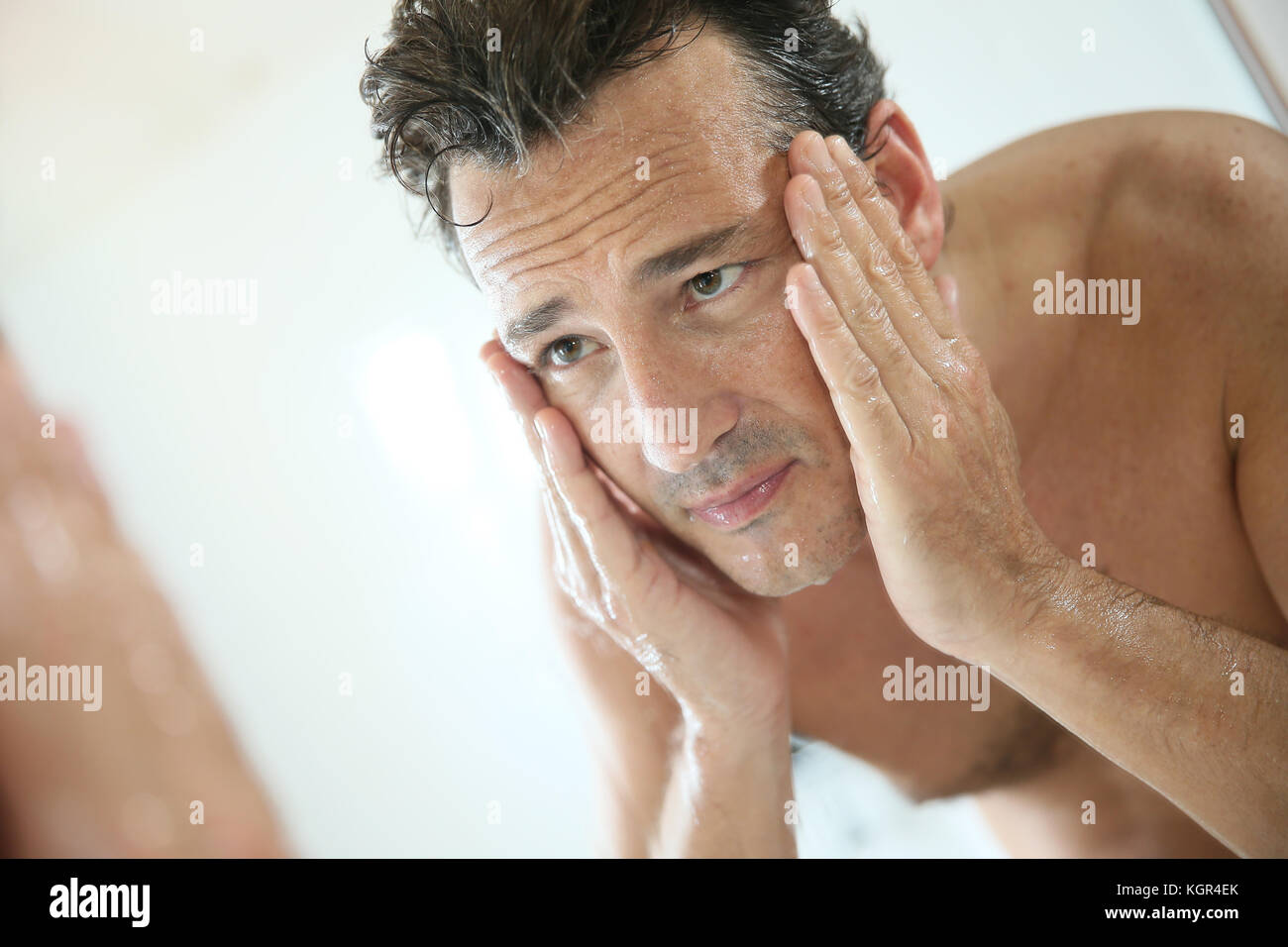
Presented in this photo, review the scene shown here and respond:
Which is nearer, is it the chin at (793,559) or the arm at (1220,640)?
the arm at (1220,640)

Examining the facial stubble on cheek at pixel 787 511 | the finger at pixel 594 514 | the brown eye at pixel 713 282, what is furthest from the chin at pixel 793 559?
the brown eye at pixel 713 282

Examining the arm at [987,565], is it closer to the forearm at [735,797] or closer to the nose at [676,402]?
the nose at [676,402]

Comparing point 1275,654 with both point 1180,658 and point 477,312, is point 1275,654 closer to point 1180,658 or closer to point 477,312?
point 1180,658

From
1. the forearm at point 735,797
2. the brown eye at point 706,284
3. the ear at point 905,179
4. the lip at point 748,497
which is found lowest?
the forearm at point 735,797

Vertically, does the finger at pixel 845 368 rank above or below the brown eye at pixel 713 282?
below

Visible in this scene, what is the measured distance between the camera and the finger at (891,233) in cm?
70

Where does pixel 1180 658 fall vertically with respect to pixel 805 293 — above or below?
below

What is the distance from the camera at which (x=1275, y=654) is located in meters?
0.66

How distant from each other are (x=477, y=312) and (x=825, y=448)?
0.73 meters

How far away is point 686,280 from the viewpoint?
0.69 m

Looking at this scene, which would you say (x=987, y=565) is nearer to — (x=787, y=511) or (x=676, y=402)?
(x=787, y=511)

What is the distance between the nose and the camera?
0.68 m

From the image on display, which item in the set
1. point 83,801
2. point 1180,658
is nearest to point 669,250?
point 1180,658
